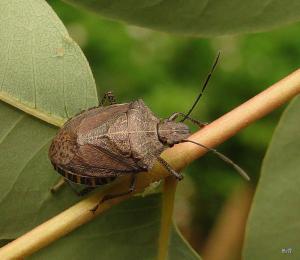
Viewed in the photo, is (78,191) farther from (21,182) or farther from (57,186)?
(21,182)

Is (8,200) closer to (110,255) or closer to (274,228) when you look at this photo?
(110,255)

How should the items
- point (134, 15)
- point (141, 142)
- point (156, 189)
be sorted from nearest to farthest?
point (134, 15) < point (156, 189) < point (141, 142)

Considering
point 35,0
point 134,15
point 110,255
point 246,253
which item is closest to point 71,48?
point 35,0

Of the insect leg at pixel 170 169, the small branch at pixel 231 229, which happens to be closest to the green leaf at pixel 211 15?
the insect leg at pixel 170 169

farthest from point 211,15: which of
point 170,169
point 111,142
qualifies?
point 111,142

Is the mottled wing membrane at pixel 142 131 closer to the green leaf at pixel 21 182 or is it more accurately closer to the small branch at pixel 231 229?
the green leaf at pixel 21 182
